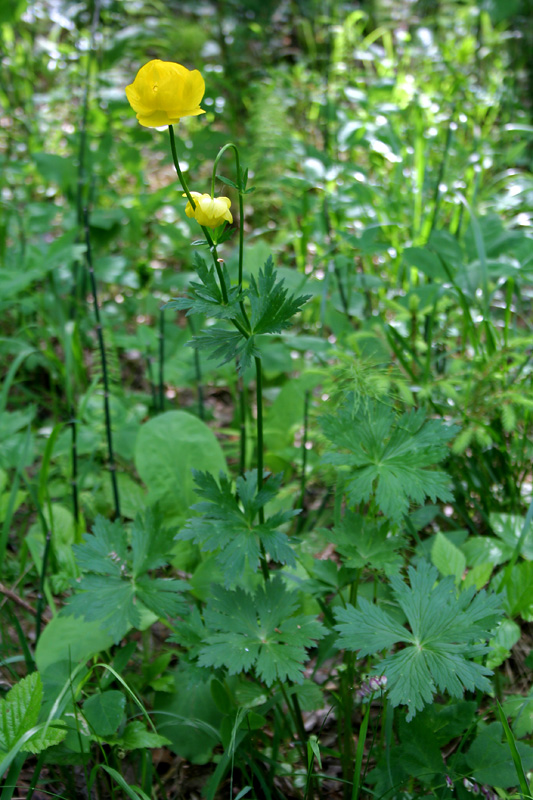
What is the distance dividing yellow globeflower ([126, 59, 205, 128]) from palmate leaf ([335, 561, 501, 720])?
77 centimetres

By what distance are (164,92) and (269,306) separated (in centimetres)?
32

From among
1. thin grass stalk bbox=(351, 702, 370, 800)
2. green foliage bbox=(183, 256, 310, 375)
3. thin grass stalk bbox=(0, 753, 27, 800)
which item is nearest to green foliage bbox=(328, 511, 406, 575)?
thin grass stalk bbox=(351, 702, 370, 800)

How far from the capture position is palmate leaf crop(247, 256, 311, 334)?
2.89 ft

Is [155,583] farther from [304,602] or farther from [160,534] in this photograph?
[304,602]

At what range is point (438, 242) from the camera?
5.63ft

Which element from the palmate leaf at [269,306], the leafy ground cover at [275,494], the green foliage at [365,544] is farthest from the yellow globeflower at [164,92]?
the green foliage at [365,544]

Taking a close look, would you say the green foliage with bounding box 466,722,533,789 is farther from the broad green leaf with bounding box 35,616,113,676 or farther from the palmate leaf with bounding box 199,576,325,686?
the broad green leaf with bounding box 35,616,113,676

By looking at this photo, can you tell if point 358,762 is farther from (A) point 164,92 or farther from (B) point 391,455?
(A) point 164,92

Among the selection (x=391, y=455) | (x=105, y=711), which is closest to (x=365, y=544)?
(x=391, y=455)

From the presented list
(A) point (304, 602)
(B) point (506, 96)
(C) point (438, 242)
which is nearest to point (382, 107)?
(C) point (438, 242)

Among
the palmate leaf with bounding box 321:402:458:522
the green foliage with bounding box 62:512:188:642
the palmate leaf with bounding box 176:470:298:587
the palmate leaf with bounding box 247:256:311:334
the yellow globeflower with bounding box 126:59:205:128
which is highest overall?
the yellow globeflower with bounding box 126:59:205:128

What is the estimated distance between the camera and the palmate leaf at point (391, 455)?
3.15ft

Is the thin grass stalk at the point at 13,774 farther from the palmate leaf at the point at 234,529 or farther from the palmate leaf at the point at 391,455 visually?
the palmate leaf at the point at 391,455

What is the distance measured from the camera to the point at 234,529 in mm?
972
